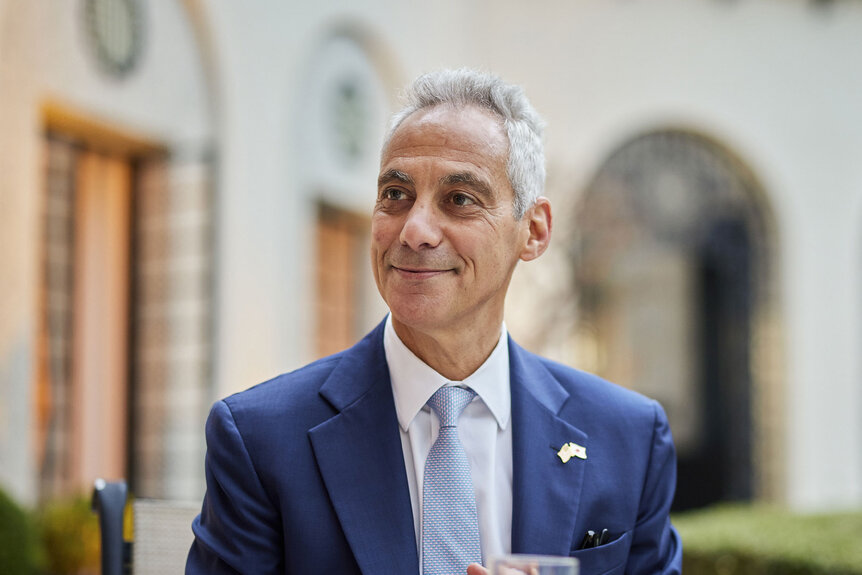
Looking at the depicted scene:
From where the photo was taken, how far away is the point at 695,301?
11.7 m

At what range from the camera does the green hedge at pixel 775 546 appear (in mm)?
3937

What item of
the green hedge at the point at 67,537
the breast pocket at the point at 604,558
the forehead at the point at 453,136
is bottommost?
the green hedge at the point at 67,537

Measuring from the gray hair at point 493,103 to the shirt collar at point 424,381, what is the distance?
1.00 ft

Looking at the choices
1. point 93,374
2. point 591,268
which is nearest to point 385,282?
point 93,374

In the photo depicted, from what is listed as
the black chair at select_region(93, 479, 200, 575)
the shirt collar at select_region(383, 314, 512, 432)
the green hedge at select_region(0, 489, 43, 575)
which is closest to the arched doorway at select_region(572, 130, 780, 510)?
the green hedge at select_region(0, 489, 43, 575)

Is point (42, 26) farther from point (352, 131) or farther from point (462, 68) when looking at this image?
point (462, 68)

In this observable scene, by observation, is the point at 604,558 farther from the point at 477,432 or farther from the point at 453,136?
the point at 453,136

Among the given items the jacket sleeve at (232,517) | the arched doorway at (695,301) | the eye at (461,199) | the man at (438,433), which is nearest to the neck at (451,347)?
the man at (438,433)

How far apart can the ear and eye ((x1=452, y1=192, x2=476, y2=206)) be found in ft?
0.67

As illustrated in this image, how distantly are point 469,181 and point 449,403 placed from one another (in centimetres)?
41

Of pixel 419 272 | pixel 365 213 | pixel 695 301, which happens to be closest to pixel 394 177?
pixel 419 272

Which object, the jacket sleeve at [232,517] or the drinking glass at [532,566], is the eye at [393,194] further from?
the drinking glass at [532,566]

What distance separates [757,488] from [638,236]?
279 cm

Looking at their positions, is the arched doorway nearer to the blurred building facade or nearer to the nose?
the blurred building facade
